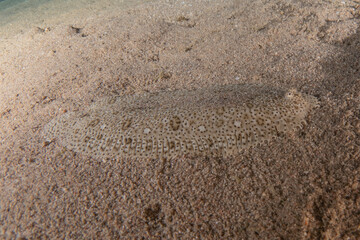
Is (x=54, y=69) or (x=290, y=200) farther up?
(x=54, y=69)

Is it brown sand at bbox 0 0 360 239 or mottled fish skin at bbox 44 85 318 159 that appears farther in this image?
mottled fish skin at bbox 44 85 318 159

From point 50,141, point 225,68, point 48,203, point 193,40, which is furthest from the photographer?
point 193,40

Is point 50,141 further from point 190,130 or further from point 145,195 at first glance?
point 190,130

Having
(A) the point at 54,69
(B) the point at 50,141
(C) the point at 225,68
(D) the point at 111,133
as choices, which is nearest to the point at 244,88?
(C) the point at 225,68

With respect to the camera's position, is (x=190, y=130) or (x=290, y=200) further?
(x=190, y=130)

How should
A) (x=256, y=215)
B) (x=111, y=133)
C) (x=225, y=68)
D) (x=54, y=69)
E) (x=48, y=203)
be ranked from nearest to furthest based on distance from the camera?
(x=256, y=215) < (x=48, y=203) < (x=111, y=133) < (x=225, y=68) < (x=54, y=69)
